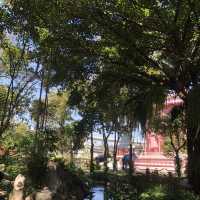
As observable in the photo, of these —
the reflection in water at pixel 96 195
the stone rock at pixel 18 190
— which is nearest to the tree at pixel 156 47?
the reflection in water at pixel 96 195

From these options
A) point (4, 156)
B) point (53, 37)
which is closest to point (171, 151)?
point (4, 156)

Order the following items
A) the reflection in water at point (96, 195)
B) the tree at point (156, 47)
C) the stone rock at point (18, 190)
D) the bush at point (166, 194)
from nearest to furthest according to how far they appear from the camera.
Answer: the bush at point (166, 194) → the tree at point (156, 47) → the stone rock at point (18, 190) → the reflection in water at point (96, 195)

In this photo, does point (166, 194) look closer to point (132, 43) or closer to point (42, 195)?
point (42, 195)

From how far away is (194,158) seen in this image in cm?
1688

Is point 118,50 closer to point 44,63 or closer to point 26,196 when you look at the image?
point 44,63

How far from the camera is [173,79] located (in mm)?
19141

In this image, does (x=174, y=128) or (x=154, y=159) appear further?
(x=154, y=159)

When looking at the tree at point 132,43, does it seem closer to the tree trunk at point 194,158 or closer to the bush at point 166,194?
the tree trunk at point 194,158

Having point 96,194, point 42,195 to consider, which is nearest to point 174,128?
point 96,194

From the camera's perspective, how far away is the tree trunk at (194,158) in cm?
1644

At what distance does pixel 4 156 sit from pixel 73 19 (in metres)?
12.0

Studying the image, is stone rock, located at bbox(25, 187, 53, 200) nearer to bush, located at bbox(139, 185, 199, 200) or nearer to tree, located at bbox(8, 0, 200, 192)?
bush, located at bbox(139, 185, 199, 200)

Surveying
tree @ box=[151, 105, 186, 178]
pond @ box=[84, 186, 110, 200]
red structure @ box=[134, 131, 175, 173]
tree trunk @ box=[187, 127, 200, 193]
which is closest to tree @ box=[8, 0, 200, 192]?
tree trunk @ box=[187, 127, 200, 193]

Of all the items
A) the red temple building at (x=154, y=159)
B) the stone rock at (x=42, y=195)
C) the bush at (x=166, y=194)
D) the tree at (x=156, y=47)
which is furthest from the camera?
the red temple building at (x=154, y=159)
